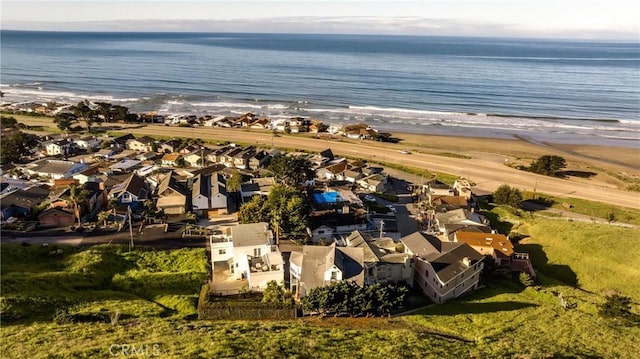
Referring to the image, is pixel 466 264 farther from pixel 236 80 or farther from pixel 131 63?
pixel 131 63

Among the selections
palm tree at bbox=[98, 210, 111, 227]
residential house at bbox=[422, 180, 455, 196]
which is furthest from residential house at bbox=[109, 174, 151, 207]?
residential house at bbox=[422, 180, 455, 196]

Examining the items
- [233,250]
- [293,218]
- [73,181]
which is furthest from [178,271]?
[73,181]

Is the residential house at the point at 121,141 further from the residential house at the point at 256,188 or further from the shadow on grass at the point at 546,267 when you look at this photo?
the shadow on grass at the point at 546,267

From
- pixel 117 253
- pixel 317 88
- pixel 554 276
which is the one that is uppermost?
pixel 317 88

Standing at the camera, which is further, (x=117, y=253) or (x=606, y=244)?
(x=606, y=244)

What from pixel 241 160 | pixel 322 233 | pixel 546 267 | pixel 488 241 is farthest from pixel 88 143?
pixel 546 267

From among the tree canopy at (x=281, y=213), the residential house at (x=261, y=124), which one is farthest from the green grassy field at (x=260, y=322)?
the residential house at (x=261, y=124)
